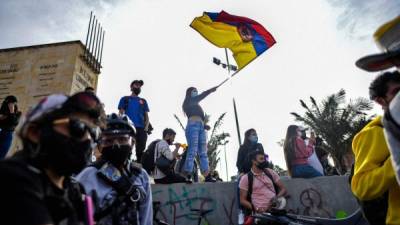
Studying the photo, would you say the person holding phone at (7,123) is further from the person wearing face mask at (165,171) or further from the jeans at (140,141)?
the person wearing face mask at (165,171)

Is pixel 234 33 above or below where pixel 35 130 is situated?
above

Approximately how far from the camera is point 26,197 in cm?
108

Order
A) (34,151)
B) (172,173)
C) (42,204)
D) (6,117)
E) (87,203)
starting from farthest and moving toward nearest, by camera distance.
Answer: (172,173) < (6,117) < (87,203) < (34,151) < (42,204)

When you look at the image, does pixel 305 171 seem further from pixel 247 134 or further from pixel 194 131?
pixel 194 131

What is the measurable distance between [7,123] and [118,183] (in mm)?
3386

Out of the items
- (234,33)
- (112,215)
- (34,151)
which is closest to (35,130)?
(34,151)

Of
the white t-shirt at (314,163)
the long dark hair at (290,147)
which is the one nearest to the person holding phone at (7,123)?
the long dark hair at (290,147)

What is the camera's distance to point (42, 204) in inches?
44.2

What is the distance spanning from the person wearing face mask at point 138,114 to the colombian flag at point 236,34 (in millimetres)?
3336

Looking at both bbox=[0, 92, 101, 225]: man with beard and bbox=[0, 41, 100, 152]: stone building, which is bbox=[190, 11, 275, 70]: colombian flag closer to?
bbox=[0, 41, 100, 152]: stone building

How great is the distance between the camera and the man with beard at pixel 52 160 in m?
1.09

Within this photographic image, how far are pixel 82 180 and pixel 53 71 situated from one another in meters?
8.78

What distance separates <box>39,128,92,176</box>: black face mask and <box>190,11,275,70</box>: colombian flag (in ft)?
24.6

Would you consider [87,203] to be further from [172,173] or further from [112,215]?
[172,173]
